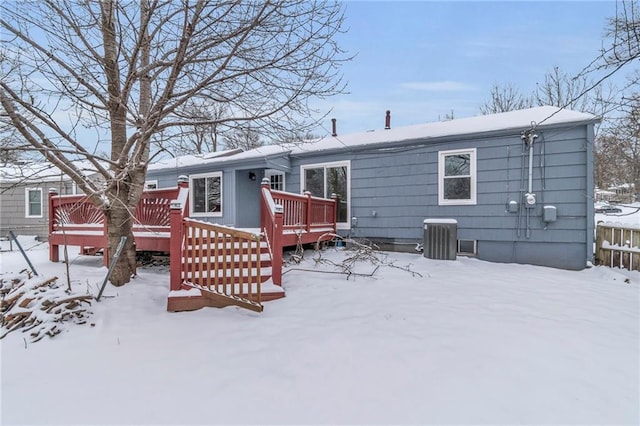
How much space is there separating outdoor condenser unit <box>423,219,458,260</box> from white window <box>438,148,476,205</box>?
26.4 inches

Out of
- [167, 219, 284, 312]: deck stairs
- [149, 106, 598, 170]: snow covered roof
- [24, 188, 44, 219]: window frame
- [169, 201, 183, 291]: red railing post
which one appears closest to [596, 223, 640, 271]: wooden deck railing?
[149, 106, 598, 170]: snow covered roof

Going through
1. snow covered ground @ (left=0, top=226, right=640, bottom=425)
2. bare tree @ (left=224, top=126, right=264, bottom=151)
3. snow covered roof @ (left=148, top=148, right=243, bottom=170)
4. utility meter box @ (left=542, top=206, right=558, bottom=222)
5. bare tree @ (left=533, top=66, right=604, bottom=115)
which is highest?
bare tree @ (left=533, top=66, right=604, bottom=115)

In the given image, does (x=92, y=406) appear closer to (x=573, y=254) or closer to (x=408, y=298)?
(x=408, y=298)

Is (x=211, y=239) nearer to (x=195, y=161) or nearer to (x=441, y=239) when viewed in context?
(x=441, y=239)

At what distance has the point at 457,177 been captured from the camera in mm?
7238

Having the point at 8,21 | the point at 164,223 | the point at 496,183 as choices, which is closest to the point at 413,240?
the point at 496,183

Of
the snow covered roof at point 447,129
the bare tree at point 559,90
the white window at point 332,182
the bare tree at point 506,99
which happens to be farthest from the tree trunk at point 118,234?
the bare tree at point 506,99

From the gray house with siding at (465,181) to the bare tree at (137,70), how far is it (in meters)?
1.52

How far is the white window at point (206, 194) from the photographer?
989 centimetres

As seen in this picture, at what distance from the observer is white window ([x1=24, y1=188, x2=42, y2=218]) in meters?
13.6

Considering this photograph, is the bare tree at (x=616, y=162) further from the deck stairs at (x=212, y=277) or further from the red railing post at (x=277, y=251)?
the deck stairs at (x=212, y=277)

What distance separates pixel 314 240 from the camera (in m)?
7.21

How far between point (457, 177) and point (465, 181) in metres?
0.20

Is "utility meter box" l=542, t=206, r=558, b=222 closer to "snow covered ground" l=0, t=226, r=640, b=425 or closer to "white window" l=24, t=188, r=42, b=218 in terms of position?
"snow covered ground" l=0, t=226, r=640, b=425
